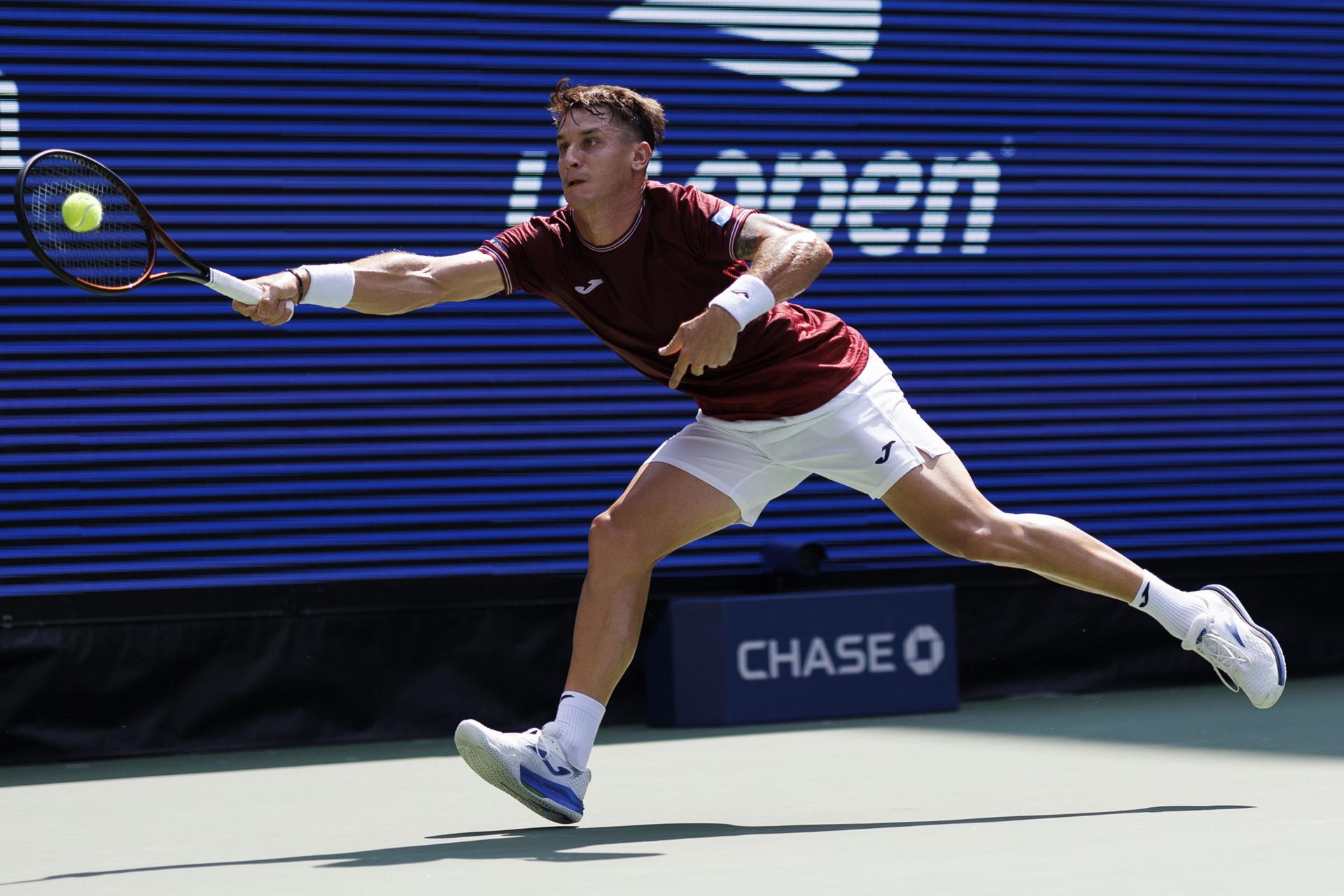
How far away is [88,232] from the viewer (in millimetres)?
4648

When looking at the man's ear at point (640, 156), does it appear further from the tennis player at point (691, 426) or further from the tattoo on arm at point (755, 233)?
the tattoo on arm at point (755, 233)

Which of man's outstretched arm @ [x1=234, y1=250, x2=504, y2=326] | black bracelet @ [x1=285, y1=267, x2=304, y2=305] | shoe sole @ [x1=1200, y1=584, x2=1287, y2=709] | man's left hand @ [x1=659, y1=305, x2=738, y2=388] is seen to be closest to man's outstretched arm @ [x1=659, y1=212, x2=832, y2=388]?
man's left hand @ [x1=659, y1=305, x2=738, y2=388]

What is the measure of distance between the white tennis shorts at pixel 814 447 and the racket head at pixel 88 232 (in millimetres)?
1446

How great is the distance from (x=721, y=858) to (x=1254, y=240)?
585 centimetres

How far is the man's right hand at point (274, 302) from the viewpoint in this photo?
449 centimetres

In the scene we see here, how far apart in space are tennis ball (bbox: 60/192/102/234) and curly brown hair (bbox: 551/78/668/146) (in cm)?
118

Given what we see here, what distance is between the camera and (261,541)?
7.32 m

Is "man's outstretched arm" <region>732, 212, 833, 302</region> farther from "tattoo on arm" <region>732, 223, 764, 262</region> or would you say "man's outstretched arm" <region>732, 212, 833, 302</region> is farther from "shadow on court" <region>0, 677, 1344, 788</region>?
"shadow on court" <region>0, 677, 1344, 788</region>

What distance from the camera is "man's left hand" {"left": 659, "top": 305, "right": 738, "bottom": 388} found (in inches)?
169

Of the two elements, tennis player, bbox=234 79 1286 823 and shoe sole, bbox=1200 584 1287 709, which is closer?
tennis player, bbox=234 79 1286 823

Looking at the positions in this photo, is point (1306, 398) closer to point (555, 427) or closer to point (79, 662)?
point (555, 427)

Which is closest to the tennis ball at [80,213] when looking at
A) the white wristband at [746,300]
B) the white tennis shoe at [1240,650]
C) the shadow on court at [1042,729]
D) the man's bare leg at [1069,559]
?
the white wristband at [746,300]

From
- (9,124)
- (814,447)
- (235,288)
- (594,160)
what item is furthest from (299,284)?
(9,124)

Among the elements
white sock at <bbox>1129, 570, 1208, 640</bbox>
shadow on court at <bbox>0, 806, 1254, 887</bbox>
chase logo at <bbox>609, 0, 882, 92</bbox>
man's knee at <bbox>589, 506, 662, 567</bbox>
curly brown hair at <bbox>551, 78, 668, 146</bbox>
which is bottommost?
shadow on court at <bbox>0, 806, 1254, 887</bbox>
